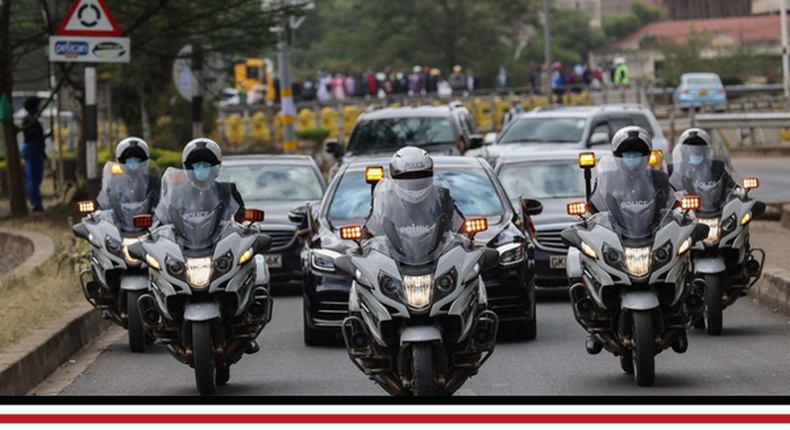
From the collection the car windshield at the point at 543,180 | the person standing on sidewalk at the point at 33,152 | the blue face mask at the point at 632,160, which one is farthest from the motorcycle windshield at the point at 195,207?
the person standing on sidewalk at the point at 33,152

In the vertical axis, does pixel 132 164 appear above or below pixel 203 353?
above

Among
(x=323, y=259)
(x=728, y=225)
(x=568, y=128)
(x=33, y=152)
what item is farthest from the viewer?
(x=33, y=152)

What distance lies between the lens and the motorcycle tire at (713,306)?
13.4 m

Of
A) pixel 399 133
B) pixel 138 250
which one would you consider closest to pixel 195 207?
pixel 138 250

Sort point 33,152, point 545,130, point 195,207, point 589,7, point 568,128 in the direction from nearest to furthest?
1. point 195,207
2. point 568,128
3. point 545,130
4. point 33,152
5. point 589,7

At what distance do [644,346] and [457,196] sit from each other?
4.41 m

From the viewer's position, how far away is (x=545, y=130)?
25828 millimetres

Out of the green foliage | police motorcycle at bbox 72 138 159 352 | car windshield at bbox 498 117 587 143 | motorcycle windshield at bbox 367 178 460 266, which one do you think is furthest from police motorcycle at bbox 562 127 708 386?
the green foliage

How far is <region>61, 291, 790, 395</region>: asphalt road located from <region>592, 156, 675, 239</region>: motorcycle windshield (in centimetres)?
101

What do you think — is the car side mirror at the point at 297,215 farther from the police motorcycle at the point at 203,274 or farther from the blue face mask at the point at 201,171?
the blue face mask at the point at 201,171

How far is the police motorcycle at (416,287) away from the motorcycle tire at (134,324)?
3.73m

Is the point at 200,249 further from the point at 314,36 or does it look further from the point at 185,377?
the point at 314,36

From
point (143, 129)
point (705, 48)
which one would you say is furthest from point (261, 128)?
point (705, 48)

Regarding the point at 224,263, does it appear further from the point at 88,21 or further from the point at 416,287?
the point at 88,21
